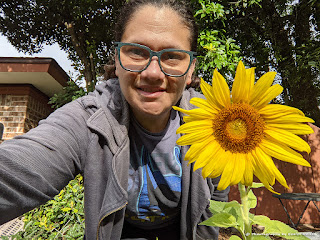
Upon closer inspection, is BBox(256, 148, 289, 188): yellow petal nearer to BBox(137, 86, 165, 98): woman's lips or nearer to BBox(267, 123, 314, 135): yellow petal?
BBox(267, 123, 314, 135): yellow petal

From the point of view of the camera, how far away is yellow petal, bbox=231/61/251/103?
1.83ft

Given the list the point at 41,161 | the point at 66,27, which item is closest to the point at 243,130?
the point at 41,161

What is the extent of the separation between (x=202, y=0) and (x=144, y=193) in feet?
10.8

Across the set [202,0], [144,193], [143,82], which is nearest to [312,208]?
[202,0]

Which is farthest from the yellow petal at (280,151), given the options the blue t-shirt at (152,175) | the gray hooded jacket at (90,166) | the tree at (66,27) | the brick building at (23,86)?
the tree at (66,27)

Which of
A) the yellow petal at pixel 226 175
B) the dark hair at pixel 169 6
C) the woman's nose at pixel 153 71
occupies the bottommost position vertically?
the yellow petal at pixel 226 175

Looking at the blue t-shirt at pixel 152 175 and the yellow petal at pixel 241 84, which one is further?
the blue t-shirt at pixel 152 175

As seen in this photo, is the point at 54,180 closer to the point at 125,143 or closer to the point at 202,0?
the point at 125,143

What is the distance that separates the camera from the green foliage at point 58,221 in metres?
2.52

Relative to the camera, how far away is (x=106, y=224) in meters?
1.35

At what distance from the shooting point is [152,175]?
1550 millimetres

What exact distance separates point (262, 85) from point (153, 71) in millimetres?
639

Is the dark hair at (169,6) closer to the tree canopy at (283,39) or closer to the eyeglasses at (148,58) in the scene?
the eyeglasses at (148,58)

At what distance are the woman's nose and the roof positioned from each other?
435cm
